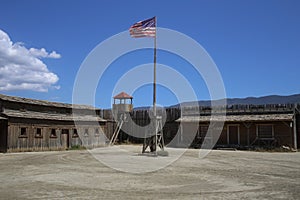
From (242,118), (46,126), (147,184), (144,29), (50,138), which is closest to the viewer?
(147,184)

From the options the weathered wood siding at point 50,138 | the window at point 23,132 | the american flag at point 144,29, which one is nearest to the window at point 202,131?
the weathered wood siding at point 50,138

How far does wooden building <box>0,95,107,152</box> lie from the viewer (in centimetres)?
2639

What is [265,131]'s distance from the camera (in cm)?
3052

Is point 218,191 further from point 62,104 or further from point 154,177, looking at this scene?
point 62,104

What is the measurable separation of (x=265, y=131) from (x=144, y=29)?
15140 mm

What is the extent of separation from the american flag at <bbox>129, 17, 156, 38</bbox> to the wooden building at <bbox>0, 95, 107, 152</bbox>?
38.2 ft

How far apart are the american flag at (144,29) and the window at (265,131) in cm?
1416

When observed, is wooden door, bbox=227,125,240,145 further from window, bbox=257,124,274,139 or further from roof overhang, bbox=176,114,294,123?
window, bbox=257,124,274,139

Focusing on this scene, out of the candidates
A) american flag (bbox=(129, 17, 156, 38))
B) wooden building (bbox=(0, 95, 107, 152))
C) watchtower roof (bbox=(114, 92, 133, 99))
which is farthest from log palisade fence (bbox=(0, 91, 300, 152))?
american flag (bbox=(129, 17, 156, 38))

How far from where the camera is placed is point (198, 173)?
45.6ft

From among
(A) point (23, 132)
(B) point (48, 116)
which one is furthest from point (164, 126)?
(A) point (23, 132)

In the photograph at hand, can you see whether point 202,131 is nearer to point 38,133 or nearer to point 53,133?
point 53,133

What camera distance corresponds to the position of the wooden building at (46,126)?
26391 millimetres

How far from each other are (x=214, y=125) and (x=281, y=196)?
79.9 feet
